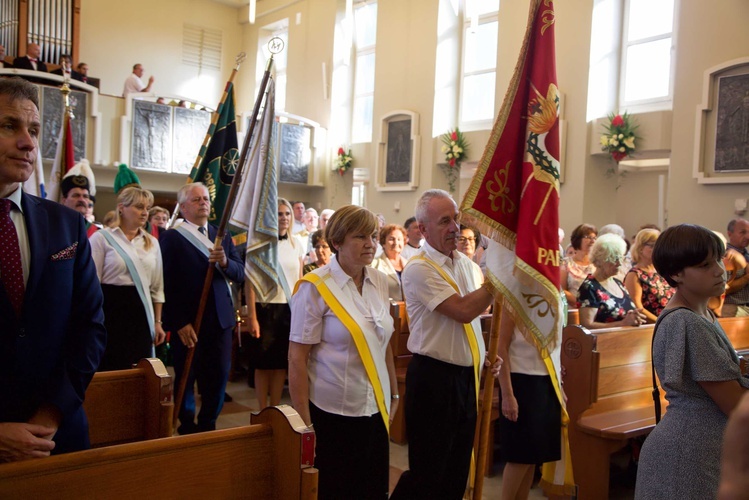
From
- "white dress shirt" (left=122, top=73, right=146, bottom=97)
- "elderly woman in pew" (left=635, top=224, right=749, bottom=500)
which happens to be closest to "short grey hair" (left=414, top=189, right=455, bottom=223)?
"elderly woman in pew" (left=635, top=224, right=749, bottom=500)

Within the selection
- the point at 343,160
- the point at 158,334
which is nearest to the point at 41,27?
the point at 343,160

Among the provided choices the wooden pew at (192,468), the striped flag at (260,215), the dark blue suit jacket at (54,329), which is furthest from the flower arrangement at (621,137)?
the dark blue suit jacket at (54,329)

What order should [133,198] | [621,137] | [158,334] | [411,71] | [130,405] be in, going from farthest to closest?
[411,71] < [621,137] < [158,334] < [133,198] < [130,405]

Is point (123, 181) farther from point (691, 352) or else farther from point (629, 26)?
point (629, 26)

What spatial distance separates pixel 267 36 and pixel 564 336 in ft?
49.5

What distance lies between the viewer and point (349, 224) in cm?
248

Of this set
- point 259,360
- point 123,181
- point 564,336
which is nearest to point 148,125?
point 123,181

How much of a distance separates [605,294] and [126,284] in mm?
2868

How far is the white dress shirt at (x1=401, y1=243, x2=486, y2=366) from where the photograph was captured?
2613mm

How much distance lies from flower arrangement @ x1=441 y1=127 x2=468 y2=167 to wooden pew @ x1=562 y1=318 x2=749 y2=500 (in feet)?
26.6

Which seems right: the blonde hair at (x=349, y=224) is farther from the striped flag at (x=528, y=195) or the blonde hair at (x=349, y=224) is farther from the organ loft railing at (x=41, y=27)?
the organ loft railing at (x=41, y=27)

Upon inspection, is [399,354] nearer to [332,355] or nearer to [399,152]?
[332,355]

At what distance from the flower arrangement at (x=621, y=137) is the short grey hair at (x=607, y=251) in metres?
5.88

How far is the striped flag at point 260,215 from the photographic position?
4.23 metres
